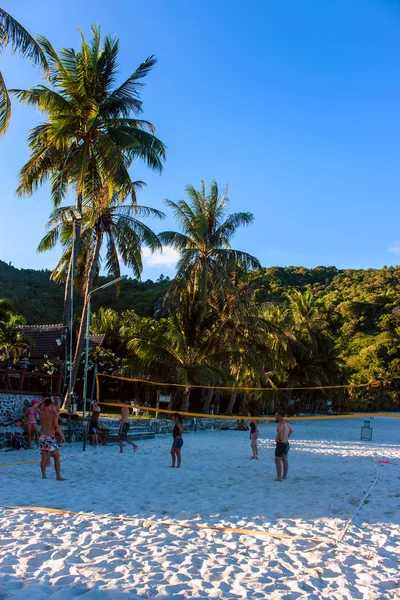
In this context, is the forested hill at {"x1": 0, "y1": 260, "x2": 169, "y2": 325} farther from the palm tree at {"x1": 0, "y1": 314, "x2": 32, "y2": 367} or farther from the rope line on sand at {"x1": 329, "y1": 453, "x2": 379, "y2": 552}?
the rope line on sand at {"x1": 329, "y1": 453, "x2": 379, "y2": 552}

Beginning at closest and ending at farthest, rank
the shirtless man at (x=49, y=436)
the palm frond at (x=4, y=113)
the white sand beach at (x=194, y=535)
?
1. the white sand beach at (x=194, y=535)
2. the shirtless man at (x=49, y=436)
3. the palm frond at (x=4, y=113)

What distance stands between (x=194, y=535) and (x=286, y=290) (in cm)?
5659

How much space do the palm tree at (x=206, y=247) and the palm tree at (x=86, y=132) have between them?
225 inches

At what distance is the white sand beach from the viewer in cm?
425

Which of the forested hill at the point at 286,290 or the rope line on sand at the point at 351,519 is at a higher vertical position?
the forested hill at the point at 286,290

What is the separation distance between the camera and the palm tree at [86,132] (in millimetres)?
16859

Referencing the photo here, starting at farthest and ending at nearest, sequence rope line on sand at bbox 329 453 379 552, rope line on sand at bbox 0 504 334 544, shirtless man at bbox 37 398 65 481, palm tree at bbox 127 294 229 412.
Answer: palm tree at bbox 127 294 229 412 → shirtless man at bbox 37 398 65 481 → rope line on sand at bbox 0 504 334 544 → rope line on sand at bbox 329 453 379 552

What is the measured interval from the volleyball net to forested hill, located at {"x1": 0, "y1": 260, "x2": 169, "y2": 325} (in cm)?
1111

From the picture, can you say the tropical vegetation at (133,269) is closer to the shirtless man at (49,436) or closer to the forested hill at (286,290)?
the forested hill at (286,290)

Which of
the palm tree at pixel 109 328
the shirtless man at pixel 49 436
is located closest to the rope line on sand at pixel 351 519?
the shirtless man at pixel 49 436

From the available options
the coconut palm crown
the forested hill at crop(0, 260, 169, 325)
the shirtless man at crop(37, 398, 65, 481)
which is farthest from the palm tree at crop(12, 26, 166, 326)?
the forested hill at crop(0, 260, 169, 325)

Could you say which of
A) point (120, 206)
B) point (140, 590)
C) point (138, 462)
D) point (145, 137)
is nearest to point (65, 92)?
point (145, 137)

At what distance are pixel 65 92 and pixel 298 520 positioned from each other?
1621 centimetres

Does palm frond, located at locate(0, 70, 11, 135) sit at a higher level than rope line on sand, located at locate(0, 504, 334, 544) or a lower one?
higher
